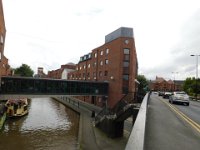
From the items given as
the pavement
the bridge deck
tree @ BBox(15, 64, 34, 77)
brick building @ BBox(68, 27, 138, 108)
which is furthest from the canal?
tree @ BBox(15, 64, 34, 77)

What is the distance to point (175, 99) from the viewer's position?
26266mm

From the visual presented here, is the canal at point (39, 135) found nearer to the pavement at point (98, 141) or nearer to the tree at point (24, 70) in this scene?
the pavement at point (98, 141)

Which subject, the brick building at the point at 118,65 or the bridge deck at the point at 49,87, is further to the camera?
the brick building at the point at 118,65

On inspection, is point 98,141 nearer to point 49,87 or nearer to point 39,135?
point 39,135

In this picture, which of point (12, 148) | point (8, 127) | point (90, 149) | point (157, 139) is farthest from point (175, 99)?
point (8, 127)

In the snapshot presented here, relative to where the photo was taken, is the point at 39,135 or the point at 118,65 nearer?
the point at 39,135

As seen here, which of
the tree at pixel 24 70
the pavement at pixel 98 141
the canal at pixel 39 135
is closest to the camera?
the pavement at pixel 98 141

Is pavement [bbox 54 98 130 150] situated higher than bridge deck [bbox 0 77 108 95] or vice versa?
bridge deck [bbox 0 77 108 95]

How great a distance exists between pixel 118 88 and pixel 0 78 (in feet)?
74.9

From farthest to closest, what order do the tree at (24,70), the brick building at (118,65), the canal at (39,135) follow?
1. the tree at (24,70)
2. the brick building at (118,65)
3. the canal at (39,135)

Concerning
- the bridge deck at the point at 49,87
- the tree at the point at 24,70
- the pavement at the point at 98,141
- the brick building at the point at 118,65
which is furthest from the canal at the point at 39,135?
the tree at the point at 24,70

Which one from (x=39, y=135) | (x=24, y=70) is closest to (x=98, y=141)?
(x=39, y=135)

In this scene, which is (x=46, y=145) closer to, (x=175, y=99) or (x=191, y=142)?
(x=175, y=99)

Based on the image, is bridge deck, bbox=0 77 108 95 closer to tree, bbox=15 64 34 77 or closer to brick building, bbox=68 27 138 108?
brick building, bbox=68 27 138 108
